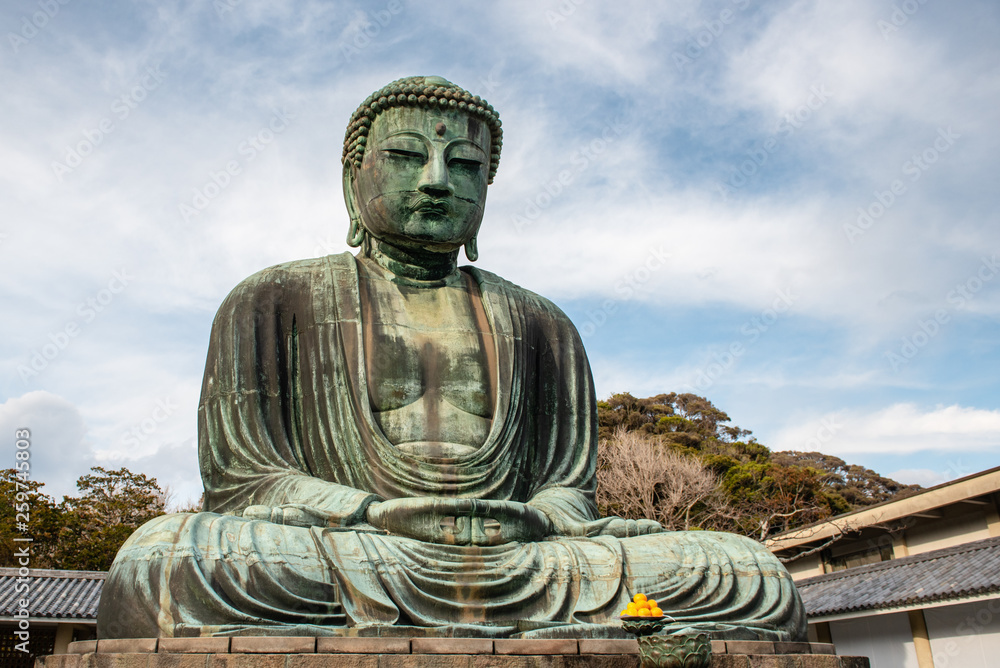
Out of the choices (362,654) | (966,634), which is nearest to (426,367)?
(362,654)

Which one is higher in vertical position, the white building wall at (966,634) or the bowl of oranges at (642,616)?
the bowl of oranges at (642,616)

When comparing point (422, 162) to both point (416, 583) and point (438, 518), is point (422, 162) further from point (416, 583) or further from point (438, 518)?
point (416, 583)

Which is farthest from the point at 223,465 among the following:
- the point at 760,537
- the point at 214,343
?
the point at 760,537

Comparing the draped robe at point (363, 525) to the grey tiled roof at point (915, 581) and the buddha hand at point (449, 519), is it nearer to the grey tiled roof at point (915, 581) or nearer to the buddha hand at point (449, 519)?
the buddha hand at point (449, 519)

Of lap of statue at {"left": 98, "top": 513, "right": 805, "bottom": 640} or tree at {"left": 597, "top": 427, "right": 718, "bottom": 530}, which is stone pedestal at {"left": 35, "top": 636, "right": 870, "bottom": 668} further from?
tree at {"left": 597, "top": 427, "right": 718, "bottom": 530}

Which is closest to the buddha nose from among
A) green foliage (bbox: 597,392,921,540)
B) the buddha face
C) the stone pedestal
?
the buddha face

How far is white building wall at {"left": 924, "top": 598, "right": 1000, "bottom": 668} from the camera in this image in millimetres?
13212

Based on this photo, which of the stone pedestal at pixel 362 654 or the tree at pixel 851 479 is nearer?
the stone pedestal at pixel 362 654

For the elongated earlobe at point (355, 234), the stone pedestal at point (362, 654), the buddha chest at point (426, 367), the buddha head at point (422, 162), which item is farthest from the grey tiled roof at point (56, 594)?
the stone pedestal at point (362, 654)

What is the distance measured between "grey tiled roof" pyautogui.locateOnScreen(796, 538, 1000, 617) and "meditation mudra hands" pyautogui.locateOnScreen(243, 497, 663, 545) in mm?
8623

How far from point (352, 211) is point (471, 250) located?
3.44 ft

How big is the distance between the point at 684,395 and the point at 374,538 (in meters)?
39.8

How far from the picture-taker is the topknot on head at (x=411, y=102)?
21.9 ft

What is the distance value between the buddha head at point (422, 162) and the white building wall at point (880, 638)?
11457 mm
